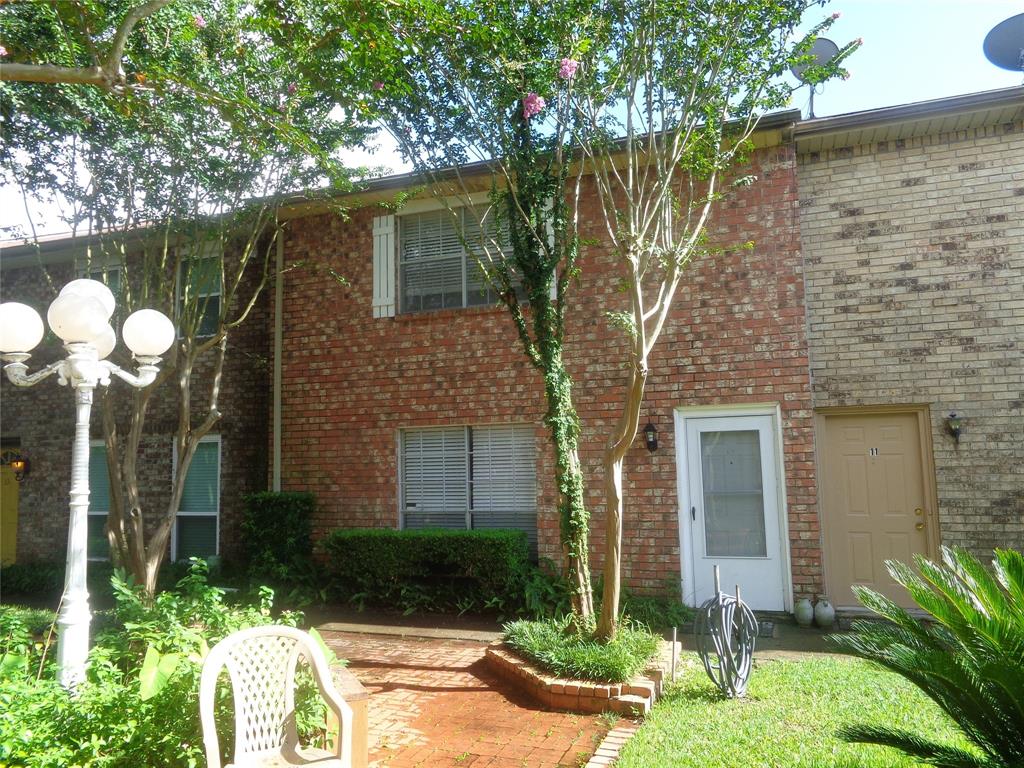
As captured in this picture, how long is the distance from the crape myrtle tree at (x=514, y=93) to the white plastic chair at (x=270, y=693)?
303 cm

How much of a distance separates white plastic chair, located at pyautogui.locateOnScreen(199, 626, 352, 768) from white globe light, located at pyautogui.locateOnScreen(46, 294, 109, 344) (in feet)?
7.54

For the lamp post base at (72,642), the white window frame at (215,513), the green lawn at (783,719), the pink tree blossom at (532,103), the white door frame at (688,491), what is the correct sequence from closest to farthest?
the green lawn at (783,719), the lamp post base at (72,642), the pink tree blossom at (532,103), the white door frame at (688,491), the white window frame at (215,513)

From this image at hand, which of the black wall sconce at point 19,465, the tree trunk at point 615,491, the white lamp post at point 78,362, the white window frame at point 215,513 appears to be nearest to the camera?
the white lamp post at point 78,362

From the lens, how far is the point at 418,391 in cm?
960

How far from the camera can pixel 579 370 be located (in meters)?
8.80

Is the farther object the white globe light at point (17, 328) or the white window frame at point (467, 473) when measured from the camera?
the white window frame at point (467, 473)

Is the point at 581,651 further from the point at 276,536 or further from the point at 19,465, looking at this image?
the point at 19,465

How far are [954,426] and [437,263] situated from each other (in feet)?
20.6

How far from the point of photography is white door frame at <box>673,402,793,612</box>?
7883 mm

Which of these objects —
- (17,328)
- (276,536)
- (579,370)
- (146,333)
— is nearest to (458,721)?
(146,333)

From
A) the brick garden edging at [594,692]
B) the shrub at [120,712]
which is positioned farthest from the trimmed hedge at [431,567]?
the shrub at [120,712]

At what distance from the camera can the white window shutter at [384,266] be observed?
992 cm

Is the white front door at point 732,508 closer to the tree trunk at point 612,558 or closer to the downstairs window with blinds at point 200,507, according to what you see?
the tree trunk at point 612,558

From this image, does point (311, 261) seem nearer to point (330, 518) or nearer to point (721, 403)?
point (330, 518)
